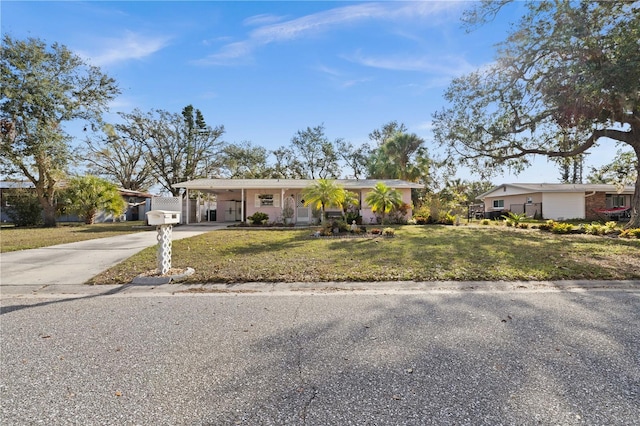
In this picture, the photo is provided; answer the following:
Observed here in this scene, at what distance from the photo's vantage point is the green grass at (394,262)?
5.91 meters

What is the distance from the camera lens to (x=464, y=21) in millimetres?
13031

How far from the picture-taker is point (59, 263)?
24.1ft

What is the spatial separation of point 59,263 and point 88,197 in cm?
1671

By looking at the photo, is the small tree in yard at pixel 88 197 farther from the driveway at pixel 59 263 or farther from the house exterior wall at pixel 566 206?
the house exterior wall at pixel 566 206

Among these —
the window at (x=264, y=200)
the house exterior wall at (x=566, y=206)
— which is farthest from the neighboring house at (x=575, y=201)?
the window at (x=264, y=200)

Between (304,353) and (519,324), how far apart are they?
2.52 meters

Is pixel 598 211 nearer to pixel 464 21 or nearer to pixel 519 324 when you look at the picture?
pixel 464 21

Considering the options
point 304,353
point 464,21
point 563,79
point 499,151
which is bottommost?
point 304,353

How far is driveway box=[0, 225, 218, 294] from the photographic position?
5.84 metres

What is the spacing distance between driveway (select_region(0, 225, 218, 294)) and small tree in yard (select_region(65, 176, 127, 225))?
1280 centimetres

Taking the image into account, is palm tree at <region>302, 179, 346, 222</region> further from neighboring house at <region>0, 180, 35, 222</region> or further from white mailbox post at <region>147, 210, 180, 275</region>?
neighboring house at <region>0, 180, 35, 222</region>

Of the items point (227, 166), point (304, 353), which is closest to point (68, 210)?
point (227, 166)

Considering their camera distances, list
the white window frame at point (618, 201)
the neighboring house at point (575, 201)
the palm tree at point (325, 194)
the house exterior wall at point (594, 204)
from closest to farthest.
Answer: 1. the palm tree at point (325, 194)
2. the neighboring house at point (575, 201)
3. the house exterior wall at point (594, 204)
4. the white window frame at point (618, 201)

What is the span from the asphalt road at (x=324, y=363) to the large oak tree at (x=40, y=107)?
19.6 meters
